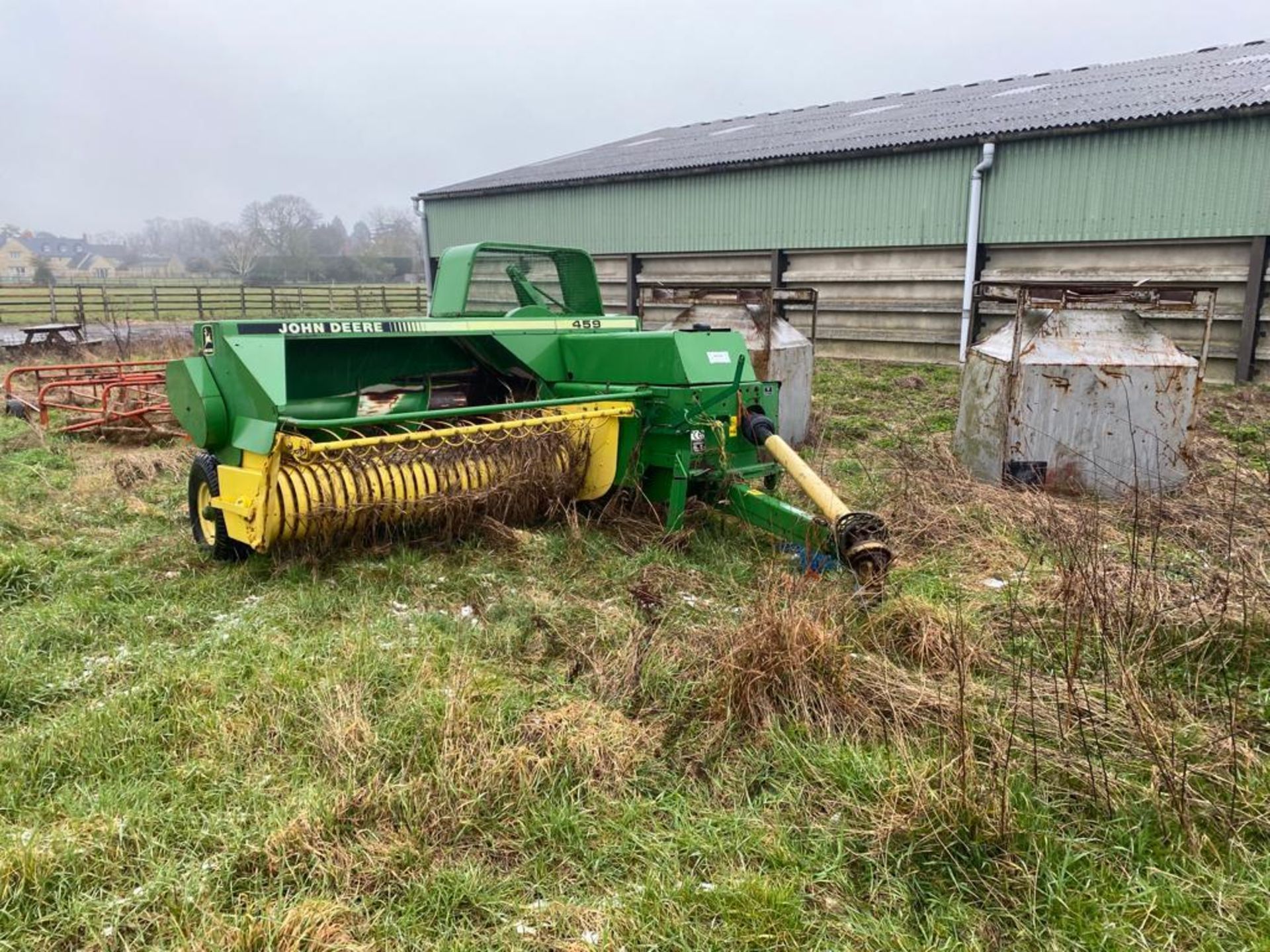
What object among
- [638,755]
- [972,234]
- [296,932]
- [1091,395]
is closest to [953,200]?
[972,234]

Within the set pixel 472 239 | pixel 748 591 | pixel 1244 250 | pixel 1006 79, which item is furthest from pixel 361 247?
pixel 748 591

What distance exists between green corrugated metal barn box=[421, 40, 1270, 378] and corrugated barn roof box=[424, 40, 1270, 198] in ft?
0.18

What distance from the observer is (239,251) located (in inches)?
1967

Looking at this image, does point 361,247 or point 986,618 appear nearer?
point 986,618

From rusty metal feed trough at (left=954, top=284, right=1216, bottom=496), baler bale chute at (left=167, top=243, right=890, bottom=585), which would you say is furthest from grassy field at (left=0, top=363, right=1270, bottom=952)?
rusty metal feed trough at (left=954, top=284, right=1216, bottom=496)

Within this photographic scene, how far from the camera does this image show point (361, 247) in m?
54.1

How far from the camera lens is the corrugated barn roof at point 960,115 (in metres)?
10.8

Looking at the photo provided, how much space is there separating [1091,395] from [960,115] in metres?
9.25

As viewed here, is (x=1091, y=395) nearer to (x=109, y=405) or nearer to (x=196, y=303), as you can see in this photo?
(x=109, y=405)

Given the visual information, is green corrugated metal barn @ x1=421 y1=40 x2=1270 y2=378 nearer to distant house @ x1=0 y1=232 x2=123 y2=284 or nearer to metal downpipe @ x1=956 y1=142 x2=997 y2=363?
metal downpipe @ x1=956 y1=142 x2=997 y2=363

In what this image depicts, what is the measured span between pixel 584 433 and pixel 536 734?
2.47m

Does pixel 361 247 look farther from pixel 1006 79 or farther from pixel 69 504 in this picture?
pixel 69 504

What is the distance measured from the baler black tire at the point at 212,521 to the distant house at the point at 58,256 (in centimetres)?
6763

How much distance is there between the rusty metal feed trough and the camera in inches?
225
